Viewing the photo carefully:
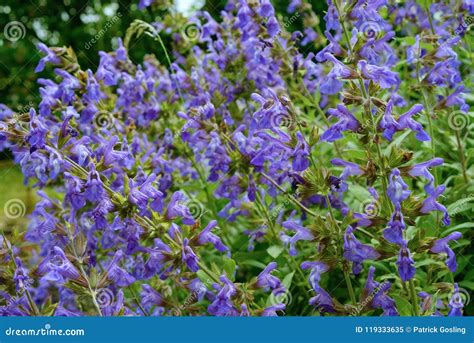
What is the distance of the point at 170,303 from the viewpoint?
2.99 metres

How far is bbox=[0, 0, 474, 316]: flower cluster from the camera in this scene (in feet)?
8.26

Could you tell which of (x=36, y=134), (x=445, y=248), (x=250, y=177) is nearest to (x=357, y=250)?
(x=445, y=248)

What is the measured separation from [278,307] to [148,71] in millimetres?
2211

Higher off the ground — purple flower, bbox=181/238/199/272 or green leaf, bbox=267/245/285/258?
purple flower, bbox=181/238/199/272

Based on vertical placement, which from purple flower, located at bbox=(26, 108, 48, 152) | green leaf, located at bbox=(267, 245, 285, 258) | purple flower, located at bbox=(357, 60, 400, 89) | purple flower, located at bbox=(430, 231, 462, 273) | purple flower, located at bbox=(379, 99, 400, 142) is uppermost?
purple flower, located at bbox=(26, 108, 48, 152)

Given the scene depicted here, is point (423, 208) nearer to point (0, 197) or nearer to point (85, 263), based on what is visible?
point (85, 263)

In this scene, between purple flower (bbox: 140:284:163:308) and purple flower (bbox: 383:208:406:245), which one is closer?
purple flower (bbox: 383:208:406:245)

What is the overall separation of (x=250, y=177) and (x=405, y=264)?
1102 mm

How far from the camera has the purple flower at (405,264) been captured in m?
2.34

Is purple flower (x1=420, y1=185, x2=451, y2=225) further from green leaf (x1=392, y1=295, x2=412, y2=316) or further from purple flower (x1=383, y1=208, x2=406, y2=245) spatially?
green leaf (x1=392, y1=295, x2=412, y2=316)

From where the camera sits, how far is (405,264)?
2340 mm

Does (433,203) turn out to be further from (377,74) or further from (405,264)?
(377,74)

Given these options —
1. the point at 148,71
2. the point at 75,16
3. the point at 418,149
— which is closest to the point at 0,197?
the point at 75,16

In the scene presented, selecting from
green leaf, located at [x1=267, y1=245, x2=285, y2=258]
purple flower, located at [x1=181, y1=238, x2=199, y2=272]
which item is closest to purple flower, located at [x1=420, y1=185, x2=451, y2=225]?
purple flower, located at [x1=181, y1=238, x2=199, y2=272]
